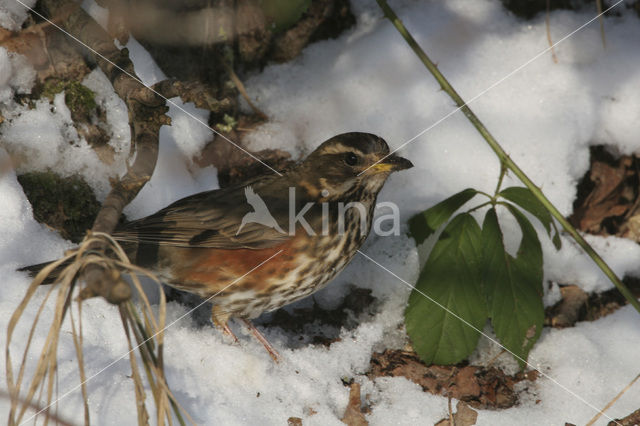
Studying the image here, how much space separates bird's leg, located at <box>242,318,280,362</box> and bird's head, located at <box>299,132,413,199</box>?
882 mm

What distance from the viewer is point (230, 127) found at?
451cm

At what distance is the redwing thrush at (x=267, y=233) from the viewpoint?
3.54 metres

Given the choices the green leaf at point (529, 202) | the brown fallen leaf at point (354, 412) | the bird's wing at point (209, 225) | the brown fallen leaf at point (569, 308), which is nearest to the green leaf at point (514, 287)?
the green leaf at point (529, 202)

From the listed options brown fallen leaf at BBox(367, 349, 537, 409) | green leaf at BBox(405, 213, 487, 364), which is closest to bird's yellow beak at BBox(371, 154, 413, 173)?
green leaf at BBox(405, 213, 487, 364)

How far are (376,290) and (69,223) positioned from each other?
192 centimetres

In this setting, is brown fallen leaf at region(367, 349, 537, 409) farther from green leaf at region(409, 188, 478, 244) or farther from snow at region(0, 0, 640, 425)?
green leaf at region(409, 188, 478, 244)

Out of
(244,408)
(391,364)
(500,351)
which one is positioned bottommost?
(500,351)

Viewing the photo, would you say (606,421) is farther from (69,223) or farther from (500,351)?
(69,223)

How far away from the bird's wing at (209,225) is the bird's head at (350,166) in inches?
10.3

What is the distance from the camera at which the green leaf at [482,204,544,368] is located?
344 centimetres

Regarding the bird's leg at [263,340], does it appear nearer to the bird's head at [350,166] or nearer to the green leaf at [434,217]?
the bird's head at [350,166]

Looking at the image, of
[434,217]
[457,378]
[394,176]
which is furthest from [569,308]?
[394,176]

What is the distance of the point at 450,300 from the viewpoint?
3514mm

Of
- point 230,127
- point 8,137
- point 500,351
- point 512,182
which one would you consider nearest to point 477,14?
point 512,182
